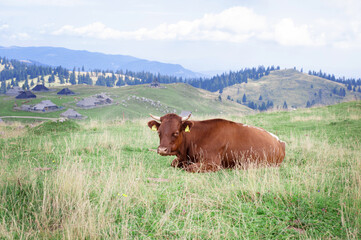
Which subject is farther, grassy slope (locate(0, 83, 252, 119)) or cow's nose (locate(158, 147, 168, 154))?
grassy slope (locate(0, 83, 252, 119))

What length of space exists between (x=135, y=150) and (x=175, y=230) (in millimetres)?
6843

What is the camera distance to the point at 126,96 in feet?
481

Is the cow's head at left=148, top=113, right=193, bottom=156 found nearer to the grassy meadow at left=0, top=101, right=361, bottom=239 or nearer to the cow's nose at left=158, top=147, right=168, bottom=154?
the cow's nose at left=158, top=147, right=168, bottom=154

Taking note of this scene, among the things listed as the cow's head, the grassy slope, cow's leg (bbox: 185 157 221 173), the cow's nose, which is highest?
the cow's head

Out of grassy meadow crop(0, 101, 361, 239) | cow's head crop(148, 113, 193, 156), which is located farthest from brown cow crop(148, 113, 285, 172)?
grassy meadow crop(0, 101, 361, 239)

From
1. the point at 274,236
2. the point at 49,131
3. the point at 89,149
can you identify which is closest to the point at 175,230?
the point at 274,236

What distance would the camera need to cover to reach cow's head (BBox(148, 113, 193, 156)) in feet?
25.6

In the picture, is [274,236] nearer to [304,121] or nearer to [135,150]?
[135,150]

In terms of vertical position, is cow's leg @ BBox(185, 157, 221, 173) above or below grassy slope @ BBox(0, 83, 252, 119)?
above

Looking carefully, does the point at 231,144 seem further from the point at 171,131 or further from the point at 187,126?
the point at 171,131

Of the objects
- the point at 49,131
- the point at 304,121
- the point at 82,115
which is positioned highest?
the point at 304,121

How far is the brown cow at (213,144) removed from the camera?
7.97 meters

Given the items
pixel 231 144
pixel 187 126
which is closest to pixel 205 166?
pixel 231 144

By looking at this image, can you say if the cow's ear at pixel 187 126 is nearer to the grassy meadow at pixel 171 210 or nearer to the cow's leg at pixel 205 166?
the cow's leg at pixel 205 166
